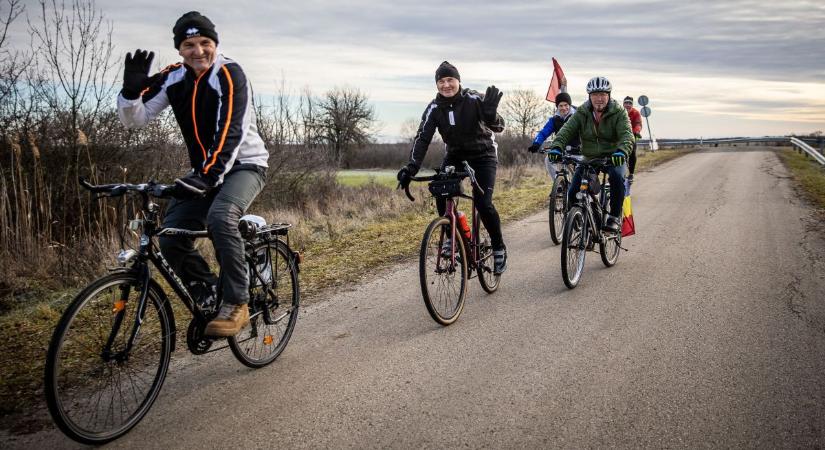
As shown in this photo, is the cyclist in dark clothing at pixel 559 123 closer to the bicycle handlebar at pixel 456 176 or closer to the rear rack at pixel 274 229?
the bicycle handlebar at pixel 456 176

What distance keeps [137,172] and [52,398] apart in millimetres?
8032

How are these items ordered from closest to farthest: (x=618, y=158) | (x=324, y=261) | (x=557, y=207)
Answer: (x=618, y=158), (x=324, y=261), (x=557, y=207)

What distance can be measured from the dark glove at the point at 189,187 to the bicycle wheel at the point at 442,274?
1.97m

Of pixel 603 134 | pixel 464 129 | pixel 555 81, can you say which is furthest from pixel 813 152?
pixel 464 129

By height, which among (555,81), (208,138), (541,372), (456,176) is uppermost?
(555,81)

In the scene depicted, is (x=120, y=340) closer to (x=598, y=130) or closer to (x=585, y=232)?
(x=585, y=232)

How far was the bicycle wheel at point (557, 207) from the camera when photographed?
8.54m

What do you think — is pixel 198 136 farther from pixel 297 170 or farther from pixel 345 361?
pixel 297 170

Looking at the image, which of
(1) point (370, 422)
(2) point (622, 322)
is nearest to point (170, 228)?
(1) point (370, 422)

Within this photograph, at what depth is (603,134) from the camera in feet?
23.1

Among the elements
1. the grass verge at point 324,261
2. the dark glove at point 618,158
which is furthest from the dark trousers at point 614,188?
the grass verge at point 324,261

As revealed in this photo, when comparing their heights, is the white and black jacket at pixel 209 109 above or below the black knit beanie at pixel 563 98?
below

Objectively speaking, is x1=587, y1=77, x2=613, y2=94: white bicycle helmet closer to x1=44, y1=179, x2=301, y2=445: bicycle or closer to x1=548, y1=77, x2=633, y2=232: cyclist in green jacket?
x1=548, y1=77, x2=633, y2=232: cyclist in green jacket

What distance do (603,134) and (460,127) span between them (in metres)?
2.49
